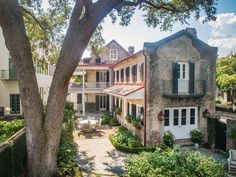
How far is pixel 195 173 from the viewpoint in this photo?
7.77m

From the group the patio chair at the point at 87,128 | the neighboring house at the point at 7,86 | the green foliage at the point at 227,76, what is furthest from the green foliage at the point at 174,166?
the green foliage at the point at 227,76

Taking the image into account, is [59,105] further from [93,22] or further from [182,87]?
[182,87]

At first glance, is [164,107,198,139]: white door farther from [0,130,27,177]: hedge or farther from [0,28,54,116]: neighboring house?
[0,28,54,116]: neighboring house

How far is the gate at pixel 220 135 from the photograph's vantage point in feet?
53.5

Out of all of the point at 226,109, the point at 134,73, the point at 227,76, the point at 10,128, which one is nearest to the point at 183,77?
the point at 134,73

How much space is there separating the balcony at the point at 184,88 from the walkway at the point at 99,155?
5.53 meters

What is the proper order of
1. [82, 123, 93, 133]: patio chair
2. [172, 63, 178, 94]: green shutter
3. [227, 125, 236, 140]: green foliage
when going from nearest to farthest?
[227, 125, 236, 140]: green foliage, [172, 63, 178, 94]: green shutter, [82, 123, 93, 133]: patio chair

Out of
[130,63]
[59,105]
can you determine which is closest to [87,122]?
[130,63]

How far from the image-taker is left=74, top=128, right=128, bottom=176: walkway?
1297cm

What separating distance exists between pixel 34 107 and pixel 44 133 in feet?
3.29

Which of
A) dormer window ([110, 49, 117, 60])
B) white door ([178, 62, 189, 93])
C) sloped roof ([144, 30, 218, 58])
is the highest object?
dormer window ([110, 49, 117, 60])

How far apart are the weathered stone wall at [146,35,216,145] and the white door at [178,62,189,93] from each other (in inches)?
17.9

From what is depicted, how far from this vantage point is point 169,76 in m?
17.3

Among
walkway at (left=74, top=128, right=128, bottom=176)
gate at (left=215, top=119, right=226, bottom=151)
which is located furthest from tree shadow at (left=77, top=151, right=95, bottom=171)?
gate at (left=215, top=119, right=226, bottom=151)
